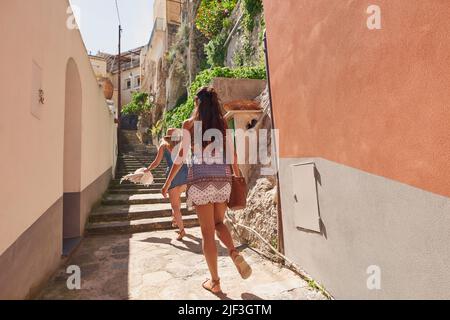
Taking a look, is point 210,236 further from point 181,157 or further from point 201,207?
point 181,157

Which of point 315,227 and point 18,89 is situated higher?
point 18,89

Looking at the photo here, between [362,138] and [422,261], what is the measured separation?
86cm

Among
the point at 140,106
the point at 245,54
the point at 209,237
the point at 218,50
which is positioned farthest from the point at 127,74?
the point at 209,237

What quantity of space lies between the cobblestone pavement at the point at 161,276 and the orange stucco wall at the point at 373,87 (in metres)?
1.34

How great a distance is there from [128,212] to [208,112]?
3.64m

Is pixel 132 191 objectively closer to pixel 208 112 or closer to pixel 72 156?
pixel 72 156

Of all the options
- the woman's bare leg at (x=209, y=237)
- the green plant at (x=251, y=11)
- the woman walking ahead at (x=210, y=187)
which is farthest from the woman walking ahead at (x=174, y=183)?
the green plant at (x=251, y=11)

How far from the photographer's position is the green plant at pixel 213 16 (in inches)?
483

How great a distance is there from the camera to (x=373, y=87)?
191 centimetres

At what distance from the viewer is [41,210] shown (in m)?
2.74

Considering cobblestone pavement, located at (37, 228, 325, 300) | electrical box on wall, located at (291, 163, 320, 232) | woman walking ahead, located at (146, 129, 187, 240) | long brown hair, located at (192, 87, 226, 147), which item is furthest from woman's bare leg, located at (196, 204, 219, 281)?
woman walking ahead, located at (146, 129, 187, 240)

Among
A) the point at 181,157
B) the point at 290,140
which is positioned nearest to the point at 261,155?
the point at 290,140

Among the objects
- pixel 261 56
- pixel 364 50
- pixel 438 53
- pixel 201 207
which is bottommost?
pixel 201 207

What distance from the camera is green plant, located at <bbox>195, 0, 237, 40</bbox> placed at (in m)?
12.3
